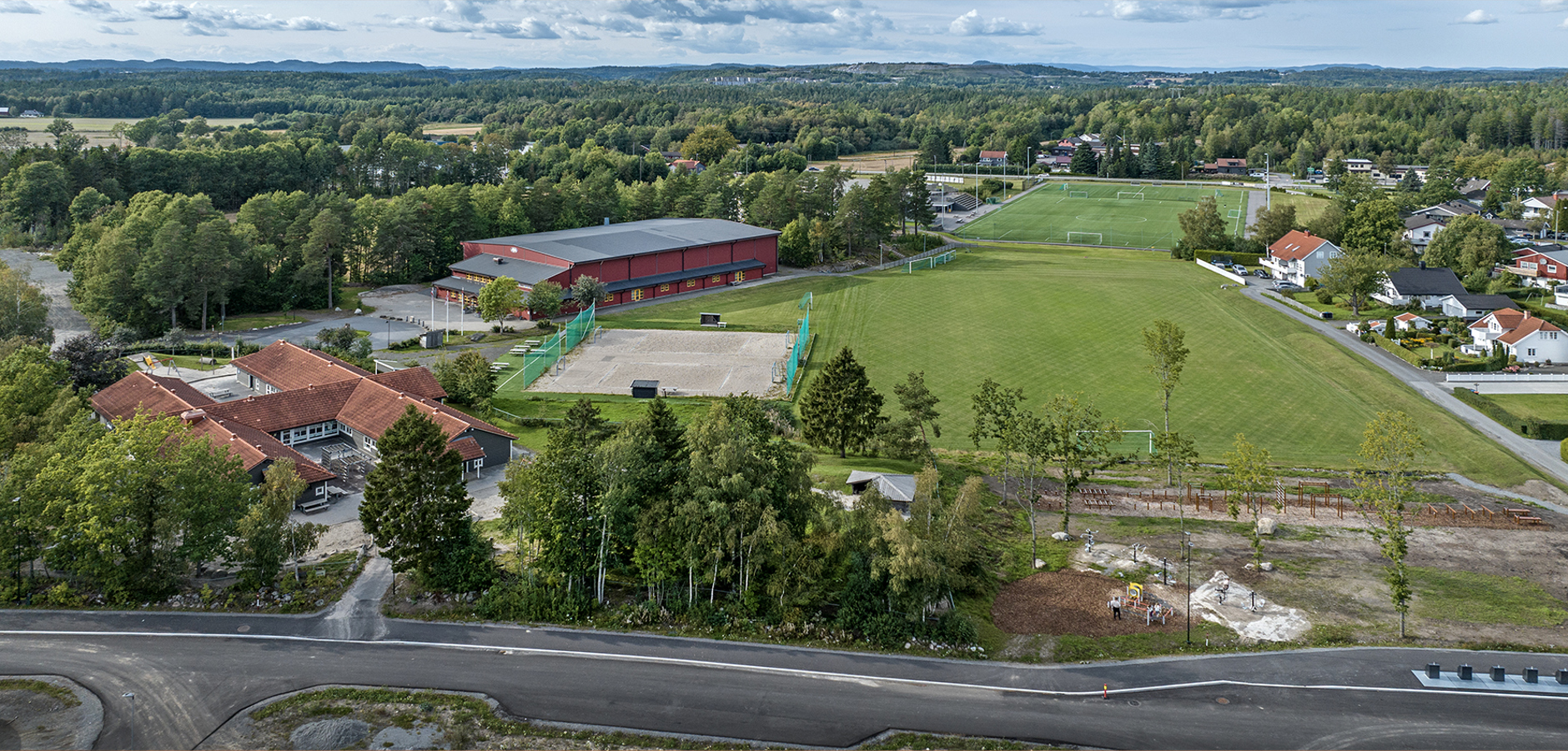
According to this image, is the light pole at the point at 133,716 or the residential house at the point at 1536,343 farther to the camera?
the residential house at the point at 1536,343

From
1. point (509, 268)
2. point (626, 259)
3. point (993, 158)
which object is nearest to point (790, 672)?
point (626, 259)

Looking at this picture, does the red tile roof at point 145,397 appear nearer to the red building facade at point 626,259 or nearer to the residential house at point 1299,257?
the red building facade at point 626,259

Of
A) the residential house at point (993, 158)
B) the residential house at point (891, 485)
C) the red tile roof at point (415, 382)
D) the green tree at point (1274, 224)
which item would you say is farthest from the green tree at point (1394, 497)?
the residential house at point (993, 158)

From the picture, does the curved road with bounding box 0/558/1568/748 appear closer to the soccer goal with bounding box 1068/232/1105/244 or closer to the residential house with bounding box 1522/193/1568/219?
the soccer goal with bounding box 1068/232/1105/244


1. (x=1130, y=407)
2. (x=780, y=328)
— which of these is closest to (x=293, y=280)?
(x=780, y=328)

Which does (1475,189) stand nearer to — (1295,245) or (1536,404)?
(1295,245)

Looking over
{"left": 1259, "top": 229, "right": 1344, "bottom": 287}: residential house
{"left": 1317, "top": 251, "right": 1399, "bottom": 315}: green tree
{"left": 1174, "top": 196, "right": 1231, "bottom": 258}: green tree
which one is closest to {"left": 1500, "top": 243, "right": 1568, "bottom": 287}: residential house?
{"left": 1317, "top": 251, "right": 1399, "bottom": 315}: green tree
